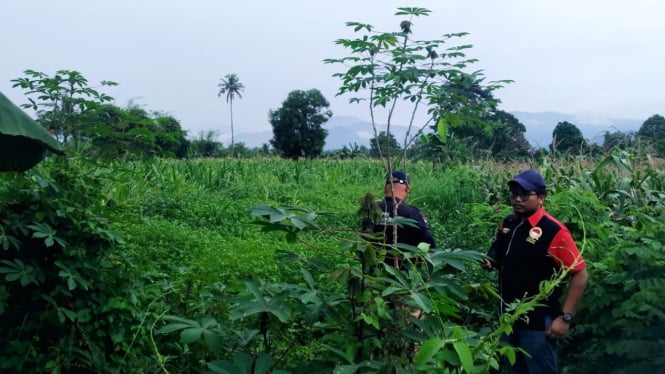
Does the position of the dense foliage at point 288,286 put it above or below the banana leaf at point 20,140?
below

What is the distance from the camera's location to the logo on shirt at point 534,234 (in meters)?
3.63

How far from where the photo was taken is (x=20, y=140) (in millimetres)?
3438

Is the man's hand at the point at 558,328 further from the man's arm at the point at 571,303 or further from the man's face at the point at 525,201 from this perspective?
the man's face at the point at 525,201

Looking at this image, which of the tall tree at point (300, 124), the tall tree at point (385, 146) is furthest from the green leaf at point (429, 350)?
the tall tree at point (300, 124)

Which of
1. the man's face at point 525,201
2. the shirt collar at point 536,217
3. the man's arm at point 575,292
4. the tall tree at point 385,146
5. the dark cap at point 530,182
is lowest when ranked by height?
the man's arm at point 575,292

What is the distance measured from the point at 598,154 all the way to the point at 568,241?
6.04 meters

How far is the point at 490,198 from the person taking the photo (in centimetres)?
1026

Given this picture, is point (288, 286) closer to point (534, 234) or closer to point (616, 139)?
point (534, 234)

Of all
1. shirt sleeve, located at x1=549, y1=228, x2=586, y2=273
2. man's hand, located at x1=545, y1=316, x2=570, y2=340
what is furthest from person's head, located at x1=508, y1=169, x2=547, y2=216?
man's hand, located at x1=545, y1=316, x2=570, y2=340

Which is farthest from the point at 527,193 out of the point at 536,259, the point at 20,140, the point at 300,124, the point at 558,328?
the point at 300,124

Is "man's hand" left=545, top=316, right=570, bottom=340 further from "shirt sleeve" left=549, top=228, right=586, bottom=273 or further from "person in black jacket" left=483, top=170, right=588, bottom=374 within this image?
"shirt sleeve" left=549, top=228, right=586, bottom=273

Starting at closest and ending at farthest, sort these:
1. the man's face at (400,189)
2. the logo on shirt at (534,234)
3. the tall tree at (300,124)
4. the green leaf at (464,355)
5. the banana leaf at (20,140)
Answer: the green leaf at (464,355)
the banana leaf at (20,140)
the logo on shirt at (534,234)
the man's face at (400,189)
the tall tree at (300,124)

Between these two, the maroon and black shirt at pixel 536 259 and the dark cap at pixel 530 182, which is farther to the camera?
the dark cap at pixel 530 182

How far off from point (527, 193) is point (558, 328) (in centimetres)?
77
